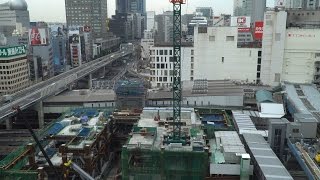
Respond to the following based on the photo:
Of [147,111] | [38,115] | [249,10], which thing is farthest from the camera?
[249,10]

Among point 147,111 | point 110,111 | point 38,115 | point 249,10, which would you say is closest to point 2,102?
point 38,115

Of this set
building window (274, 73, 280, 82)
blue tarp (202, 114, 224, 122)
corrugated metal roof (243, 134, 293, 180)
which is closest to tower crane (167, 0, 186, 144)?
blue tarp (202, 114, 224, 122)

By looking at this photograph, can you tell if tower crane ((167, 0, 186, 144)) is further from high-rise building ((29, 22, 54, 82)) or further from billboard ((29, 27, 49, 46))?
billboard ((29, 27, 49, 46))

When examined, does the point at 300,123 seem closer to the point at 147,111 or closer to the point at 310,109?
the point at 310,109

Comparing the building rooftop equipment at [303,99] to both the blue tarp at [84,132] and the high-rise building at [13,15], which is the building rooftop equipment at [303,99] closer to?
the blue tarp at [84,132]

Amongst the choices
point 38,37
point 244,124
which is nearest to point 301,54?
point 244,124
